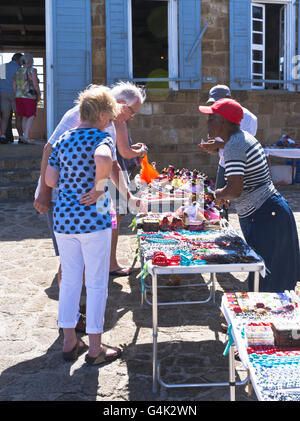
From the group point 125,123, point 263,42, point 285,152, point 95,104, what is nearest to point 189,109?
point 285,152

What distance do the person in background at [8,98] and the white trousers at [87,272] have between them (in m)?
7.98

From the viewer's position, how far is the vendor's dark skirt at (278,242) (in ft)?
9.84

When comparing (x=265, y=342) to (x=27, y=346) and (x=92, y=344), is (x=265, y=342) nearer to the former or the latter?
(x=92, y=344)

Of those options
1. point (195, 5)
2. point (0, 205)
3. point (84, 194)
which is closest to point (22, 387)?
point (84, 194)

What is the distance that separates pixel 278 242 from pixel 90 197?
1232 mm

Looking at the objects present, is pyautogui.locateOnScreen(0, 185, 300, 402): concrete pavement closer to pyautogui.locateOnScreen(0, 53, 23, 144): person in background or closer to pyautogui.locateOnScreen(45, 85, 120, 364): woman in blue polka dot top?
pyautogui.locateOnScreen(45, 85, 120, 364): woman in blue polka dot top

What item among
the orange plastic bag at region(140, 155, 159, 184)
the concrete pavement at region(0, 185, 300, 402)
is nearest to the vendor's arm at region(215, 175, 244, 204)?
the concrete pavement at region(0, 185, 300, 402)

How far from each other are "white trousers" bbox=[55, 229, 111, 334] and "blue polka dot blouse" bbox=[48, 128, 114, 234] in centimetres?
6

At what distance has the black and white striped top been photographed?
2816 millimetres

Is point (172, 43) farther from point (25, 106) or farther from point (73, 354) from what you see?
point (73, 354)

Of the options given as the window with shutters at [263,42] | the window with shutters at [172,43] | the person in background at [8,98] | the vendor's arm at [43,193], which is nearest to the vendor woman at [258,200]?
the vendor's arm at [43,193]

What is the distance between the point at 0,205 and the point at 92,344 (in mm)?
5922

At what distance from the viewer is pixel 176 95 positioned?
32.1ft

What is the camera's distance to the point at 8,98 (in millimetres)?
10211
